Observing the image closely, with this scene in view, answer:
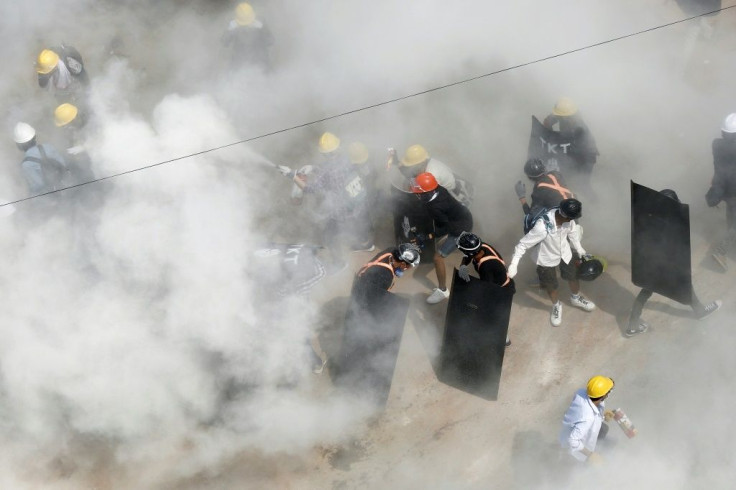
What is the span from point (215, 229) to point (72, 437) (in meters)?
1.91

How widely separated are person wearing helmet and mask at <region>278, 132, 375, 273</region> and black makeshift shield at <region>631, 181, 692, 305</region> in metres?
2.22

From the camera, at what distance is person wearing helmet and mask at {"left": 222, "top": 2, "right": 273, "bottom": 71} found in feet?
24.5

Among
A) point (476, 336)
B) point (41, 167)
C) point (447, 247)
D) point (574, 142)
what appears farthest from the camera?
point (41, 167)

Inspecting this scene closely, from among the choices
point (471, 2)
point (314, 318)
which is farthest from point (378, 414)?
point (471, 2)

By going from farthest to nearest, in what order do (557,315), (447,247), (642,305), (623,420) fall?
1. (447,247)
2. (557,315)
3. (642,305)
4. (623,420)

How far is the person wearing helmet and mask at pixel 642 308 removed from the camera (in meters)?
5.16

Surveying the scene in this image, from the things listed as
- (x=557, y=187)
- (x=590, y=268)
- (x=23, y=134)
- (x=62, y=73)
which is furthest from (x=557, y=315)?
(x=62, y=73)

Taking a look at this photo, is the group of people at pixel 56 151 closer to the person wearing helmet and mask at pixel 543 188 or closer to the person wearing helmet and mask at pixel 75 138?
the person wearing helmet and mask at pixel 75 138

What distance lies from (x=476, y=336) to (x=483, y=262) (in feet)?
1.78

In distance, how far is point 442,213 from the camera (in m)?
5.36

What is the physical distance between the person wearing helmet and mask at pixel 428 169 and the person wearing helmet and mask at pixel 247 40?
2.63 m

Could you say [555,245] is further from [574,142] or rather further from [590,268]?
[574,142]

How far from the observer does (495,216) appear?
639cm

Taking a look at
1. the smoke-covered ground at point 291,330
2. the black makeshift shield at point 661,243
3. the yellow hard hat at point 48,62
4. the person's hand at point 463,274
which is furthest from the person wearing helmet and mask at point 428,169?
the yellow hard hat at point 48,62
